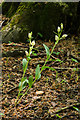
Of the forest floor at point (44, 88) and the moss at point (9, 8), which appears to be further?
the moss at point (9, 8)

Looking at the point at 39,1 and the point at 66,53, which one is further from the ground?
the point at 39,1

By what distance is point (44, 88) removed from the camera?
8.63 ft

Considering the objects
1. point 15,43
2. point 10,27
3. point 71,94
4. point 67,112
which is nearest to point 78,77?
point 71,94

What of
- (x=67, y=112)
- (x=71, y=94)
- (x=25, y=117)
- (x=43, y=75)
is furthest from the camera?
(x=43, y=75)

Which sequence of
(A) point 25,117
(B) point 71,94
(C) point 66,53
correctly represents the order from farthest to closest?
1. (C) point 66,53
2. (B) point 71,94
3. (A) point 25,117

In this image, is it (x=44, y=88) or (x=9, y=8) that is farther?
(x=9, y=8)

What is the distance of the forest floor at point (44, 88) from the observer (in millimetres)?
2224

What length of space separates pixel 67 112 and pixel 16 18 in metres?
2.37

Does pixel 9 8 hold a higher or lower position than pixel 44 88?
higher

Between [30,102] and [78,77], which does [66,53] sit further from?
[30,102]

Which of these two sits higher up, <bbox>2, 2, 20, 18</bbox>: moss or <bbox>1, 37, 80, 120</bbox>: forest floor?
<bbox>2, 2, 20, 18</bbox>: moss

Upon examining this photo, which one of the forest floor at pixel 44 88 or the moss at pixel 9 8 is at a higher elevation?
the moss at pixel 9 8

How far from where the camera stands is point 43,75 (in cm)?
289

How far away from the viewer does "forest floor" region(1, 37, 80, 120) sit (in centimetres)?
222
